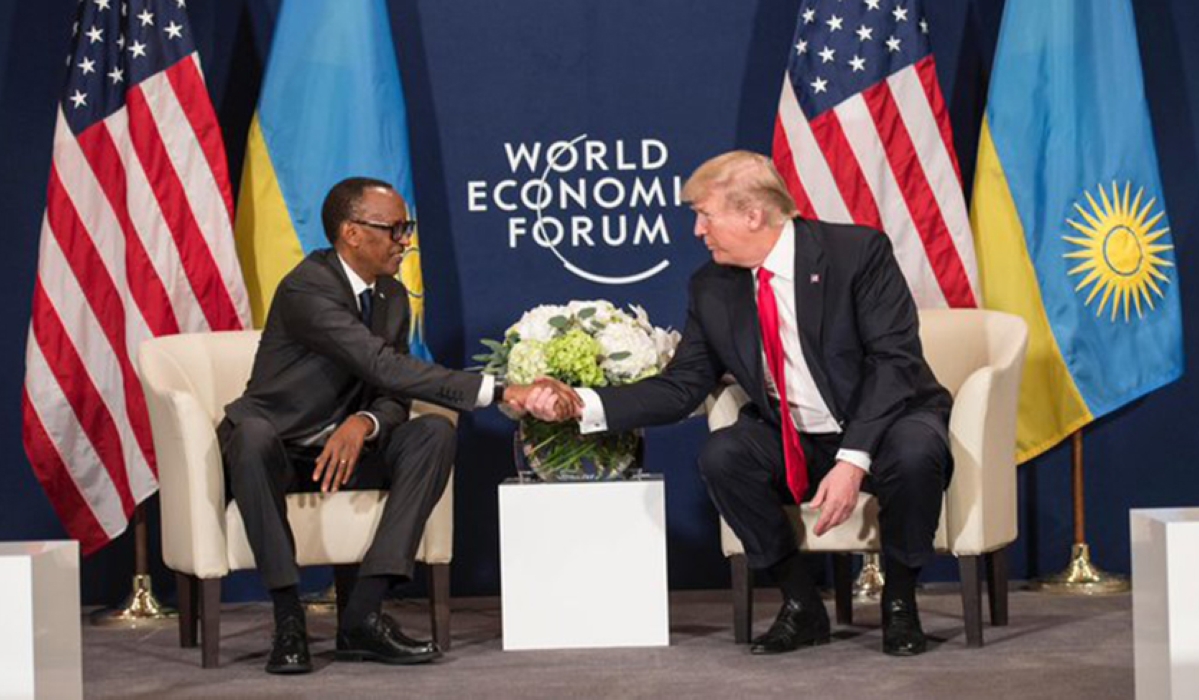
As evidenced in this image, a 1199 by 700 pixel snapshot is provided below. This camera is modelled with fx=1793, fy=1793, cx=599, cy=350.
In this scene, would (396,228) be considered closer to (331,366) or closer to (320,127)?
(331,366)

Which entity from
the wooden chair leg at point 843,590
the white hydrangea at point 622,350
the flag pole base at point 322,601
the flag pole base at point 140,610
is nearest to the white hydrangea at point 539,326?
the white hydrangea at point 622,350

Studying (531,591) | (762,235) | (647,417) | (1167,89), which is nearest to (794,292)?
(762,235)

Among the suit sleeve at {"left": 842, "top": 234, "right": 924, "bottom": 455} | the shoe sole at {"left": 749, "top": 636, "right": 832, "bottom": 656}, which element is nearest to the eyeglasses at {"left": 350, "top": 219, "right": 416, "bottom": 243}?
the suit sleeve at {"left": 842, "top": 234, "right": 924, "bottom": 455}

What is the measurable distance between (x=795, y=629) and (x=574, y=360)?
2.83 feet

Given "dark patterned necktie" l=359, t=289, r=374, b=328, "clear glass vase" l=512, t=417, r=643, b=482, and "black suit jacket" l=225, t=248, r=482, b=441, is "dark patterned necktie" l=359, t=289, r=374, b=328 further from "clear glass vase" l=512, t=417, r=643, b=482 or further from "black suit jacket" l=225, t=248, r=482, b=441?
"clear glass vase" l=512, t=417, r=643, b=482

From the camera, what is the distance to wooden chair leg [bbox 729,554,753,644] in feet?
14.6

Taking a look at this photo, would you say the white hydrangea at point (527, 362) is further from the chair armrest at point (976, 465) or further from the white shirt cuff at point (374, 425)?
the chair armrest at point (976, 465)

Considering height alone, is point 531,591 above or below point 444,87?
below

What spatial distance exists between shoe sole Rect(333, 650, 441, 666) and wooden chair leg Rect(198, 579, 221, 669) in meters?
0.30

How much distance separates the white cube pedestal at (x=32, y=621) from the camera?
254 cm

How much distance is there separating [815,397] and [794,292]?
10.4 inches

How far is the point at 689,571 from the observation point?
18.7 feet

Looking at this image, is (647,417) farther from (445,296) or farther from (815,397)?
(445,296)

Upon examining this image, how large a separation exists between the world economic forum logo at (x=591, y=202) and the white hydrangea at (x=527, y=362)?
1123 mm
